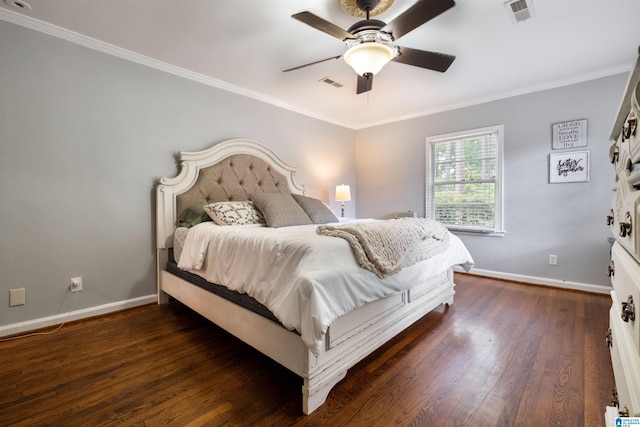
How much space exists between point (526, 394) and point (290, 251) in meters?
1.39

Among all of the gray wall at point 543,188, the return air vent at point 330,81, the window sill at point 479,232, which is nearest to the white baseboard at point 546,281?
the gray wall at point 543,188

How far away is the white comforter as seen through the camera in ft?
4.10

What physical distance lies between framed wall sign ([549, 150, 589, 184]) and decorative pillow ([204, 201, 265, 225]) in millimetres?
3221

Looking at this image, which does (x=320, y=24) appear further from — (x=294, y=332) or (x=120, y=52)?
(x=120, y=52)

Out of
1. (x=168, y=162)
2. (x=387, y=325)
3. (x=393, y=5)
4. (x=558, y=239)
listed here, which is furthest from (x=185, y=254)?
(x=558, y=239)

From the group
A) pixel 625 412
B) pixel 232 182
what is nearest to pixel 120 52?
pixel 232 182

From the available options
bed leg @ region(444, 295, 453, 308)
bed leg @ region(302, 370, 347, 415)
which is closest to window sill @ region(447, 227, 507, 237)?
bed leg @ region(444, 295, 453, 308)

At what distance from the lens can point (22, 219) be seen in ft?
6.72

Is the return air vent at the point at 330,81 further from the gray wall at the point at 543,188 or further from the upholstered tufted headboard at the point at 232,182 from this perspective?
the gray wall at the point at 543,188

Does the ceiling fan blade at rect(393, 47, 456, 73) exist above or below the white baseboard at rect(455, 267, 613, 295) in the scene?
above

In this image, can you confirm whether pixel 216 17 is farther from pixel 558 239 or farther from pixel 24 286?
pixel 558 239

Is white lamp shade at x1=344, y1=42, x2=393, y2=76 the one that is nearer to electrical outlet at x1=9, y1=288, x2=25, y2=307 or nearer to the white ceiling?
the white ceiling

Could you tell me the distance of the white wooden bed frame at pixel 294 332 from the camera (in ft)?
4.36

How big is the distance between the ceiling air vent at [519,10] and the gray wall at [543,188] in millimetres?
1612
